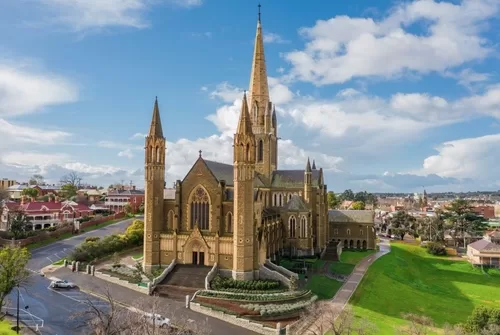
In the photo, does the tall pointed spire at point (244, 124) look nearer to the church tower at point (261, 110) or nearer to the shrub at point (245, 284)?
the shrub at point (245, 284)

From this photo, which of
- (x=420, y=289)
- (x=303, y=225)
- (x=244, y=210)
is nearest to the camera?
(x=244, y=210)

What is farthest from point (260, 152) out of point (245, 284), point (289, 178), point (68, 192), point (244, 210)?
point (68, 192)

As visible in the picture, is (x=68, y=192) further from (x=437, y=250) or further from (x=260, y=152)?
(x=437, y=250)

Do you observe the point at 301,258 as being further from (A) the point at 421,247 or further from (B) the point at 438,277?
(A) the point at 421,247

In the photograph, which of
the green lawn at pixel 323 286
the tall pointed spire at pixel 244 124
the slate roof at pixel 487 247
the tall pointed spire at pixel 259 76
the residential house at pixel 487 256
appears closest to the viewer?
the green lawn at pixel 323 286

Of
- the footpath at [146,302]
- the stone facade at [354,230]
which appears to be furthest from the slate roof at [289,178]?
the footpath at [146,302]

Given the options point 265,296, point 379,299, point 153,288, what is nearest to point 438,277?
point 379,299
